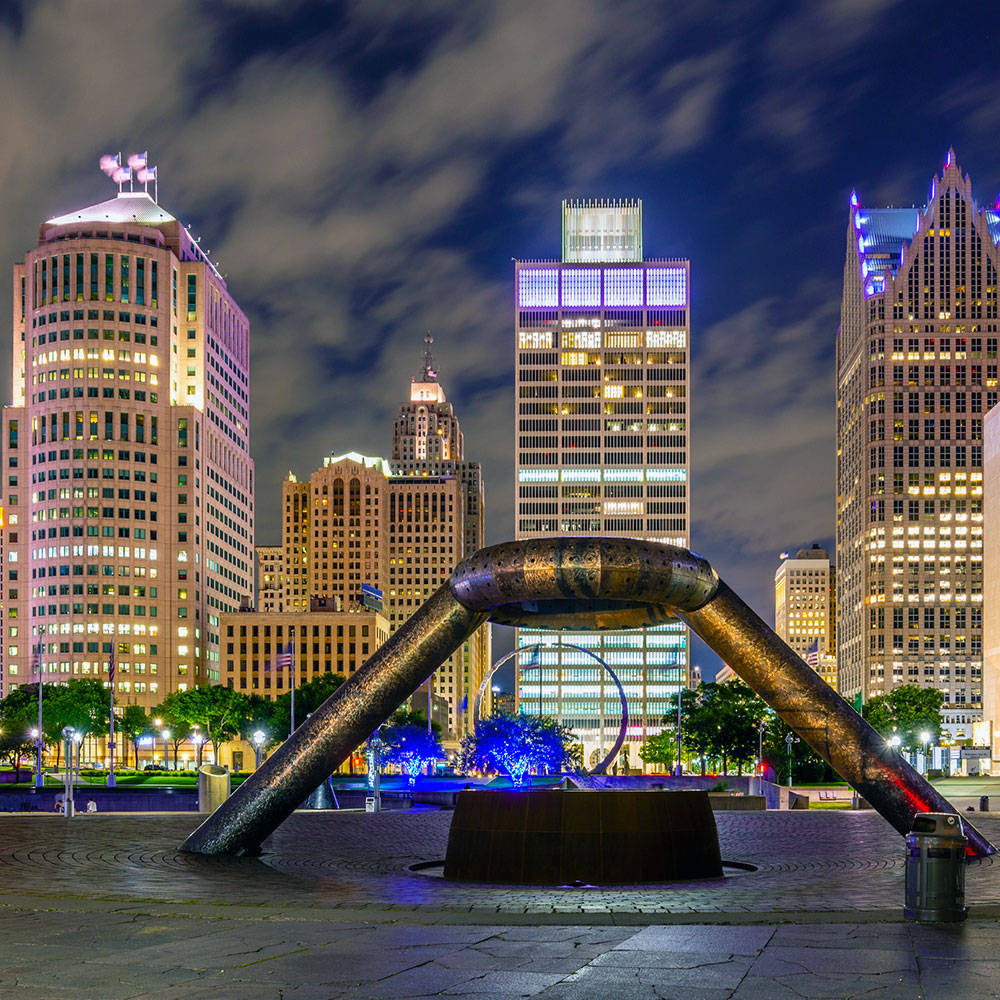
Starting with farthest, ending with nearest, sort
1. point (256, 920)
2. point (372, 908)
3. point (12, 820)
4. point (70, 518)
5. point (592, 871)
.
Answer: point (70, 518)
point (12, 820)
point (592, 871)
point (372, 908)
point (256, 920)

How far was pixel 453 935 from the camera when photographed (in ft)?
48.5

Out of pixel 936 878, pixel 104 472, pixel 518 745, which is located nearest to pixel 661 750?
pixel 518 745

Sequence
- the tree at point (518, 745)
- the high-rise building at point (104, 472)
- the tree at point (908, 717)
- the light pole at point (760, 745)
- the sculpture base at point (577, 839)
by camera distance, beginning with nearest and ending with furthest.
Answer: the sculpture base at point (577, 839) < the tree at point (518, 745) < the light pole at point (760, 745) < the tree at point (908, 717) < the high-rise building at point (104, 472)

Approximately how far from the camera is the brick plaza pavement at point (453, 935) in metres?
11.9

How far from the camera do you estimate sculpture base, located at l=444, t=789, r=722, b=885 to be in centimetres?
2095

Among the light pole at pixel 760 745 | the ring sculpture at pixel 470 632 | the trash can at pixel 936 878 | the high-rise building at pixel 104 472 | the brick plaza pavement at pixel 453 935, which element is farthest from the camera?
the high-rise building at pixel 104 472

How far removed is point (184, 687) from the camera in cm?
17975

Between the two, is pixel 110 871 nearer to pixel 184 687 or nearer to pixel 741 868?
pixel 741 868

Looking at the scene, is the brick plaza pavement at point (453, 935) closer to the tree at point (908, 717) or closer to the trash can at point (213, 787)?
the trash can at point (213, 787)

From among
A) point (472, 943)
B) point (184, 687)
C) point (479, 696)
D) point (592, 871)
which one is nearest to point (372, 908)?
point (472, 943)

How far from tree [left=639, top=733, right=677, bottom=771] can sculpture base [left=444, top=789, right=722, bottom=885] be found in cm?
11992

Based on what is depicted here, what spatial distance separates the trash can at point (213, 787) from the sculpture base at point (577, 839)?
19073 millimetres

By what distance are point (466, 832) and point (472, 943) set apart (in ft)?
25.7

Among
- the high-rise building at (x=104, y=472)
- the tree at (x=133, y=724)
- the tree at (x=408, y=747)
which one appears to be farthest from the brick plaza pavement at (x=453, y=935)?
the high-rise building at (x=104, y=472)
